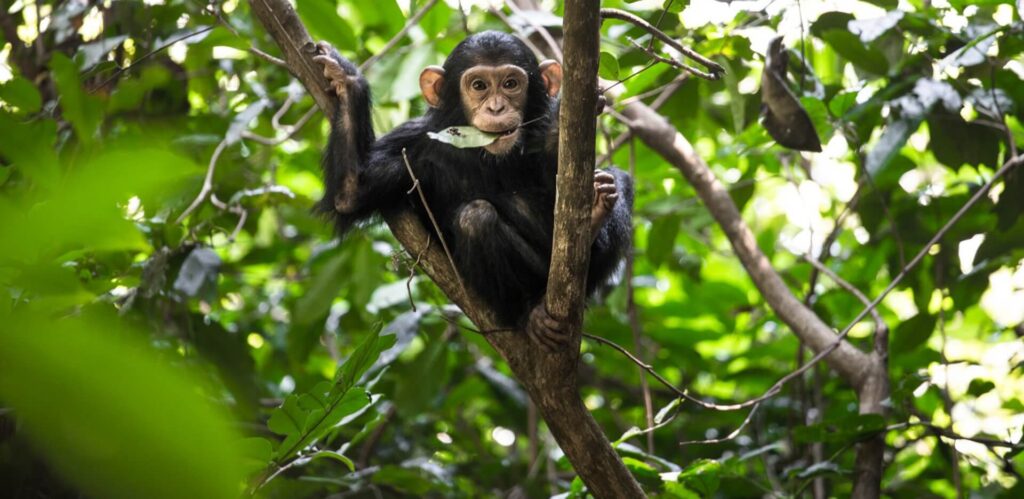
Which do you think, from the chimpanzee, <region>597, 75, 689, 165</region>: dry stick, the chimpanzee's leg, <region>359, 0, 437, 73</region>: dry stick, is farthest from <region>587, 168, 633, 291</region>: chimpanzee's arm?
<region>359, 0, 437, 73</region>: dry stick

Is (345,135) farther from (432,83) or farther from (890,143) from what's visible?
(890,143)

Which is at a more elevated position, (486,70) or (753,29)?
(486,70)

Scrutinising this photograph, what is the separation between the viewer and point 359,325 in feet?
19.2

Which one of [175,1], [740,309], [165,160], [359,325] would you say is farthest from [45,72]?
[165,160]

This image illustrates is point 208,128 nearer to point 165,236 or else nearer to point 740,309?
point 165,236

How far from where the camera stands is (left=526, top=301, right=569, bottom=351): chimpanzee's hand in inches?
119

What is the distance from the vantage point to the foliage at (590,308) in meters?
3.87

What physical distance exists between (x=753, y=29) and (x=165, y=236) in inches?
115

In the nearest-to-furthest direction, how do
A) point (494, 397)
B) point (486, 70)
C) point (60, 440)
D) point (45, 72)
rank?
point (60, 440)
point (486, 70)
point (45, 72)
point (494, 397)

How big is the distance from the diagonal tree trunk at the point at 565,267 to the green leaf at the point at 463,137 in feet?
1.11

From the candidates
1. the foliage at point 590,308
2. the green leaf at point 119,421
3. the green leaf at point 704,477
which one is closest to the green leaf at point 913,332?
the foliage at point 590,308

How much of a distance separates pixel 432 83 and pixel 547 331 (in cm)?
167

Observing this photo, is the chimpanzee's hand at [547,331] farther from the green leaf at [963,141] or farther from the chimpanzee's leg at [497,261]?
the green leaf at [963,141]

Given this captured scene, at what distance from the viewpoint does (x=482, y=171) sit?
4.10 m
